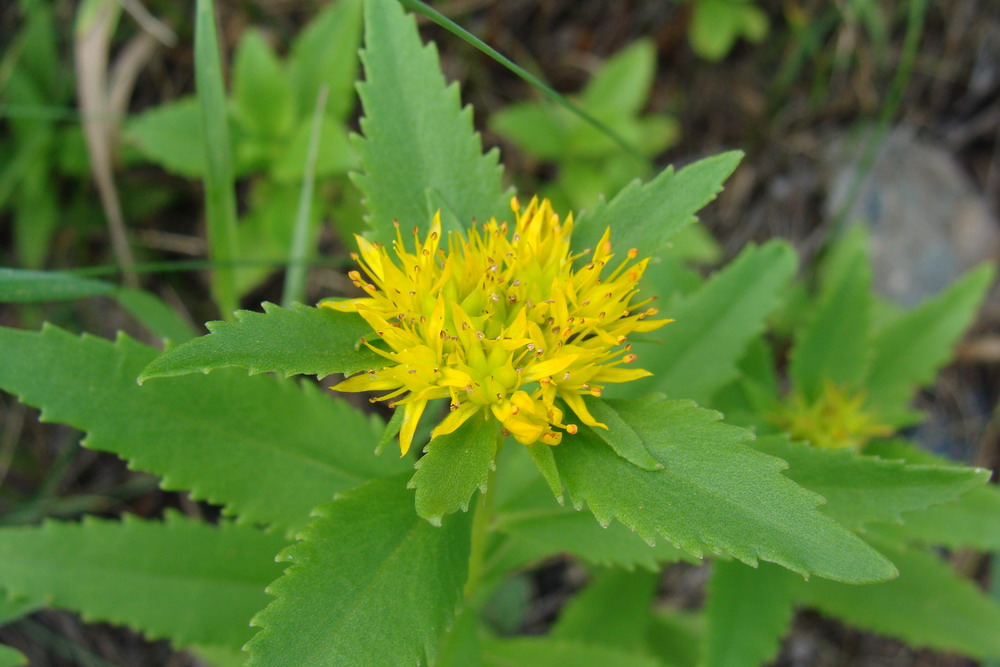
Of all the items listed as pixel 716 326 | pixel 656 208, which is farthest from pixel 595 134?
pixel 656 208

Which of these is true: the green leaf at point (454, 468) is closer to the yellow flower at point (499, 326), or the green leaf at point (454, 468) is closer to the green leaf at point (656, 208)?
the yellow flower at point (499, 326)

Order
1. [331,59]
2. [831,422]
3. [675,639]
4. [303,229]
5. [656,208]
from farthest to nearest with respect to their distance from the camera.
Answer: [331,59] → [675,639] → [303,229] → [831,422] → [656,208]

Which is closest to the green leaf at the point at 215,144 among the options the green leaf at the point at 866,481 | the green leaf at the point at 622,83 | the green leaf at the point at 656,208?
the green leaf at the point at 656,208

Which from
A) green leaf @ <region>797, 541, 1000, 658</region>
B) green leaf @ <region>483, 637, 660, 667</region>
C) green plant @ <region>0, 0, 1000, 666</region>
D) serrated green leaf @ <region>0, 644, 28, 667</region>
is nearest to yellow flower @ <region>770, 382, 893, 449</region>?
Result: green plant @ <region>0, 0, 1000, 666</region>

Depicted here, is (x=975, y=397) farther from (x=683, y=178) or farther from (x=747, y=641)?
(x=683, y=178)

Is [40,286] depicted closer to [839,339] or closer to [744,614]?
[744,614]

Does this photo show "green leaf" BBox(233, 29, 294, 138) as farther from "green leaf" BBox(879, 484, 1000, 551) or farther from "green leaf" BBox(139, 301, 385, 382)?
"green leaf" BBox(879, 484, 1000, 551)
